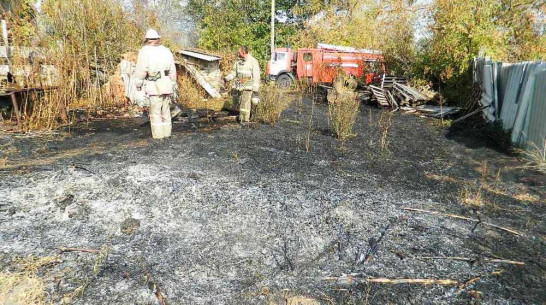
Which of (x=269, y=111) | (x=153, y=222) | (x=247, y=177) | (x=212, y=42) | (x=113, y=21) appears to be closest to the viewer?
(x=153, y=222)

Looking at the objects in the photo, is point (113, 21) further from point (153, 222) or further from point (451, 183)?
point (451, 183)

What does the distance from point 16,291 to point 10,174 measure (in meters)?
2.27

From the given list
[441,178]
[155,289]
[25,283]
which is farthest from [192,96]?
→ [155,289]

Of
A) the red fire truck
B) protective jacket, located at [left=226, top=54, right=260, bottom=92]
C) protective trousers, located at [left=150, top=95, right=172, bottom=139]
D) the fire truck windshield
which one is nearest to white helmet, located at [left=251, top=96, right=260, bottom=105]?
protective jacket, located at [left=226, top=54, right=260, bottom=92]

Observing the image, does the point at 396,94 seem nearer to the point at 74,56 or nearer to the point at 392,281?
the point at 74,56

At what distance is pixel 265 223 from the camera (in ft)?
10.0

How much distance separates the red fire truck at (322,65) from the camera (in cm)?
1330

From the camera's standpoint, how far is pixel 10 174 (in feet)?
12.4

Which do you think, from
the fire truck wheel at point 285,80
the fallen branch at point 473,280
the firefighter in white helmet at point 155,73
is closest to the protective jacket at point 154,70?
→ the firefighter in white helmet at point 155,73

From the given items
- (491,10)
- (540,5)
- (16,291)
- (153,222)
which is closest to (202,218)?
(153,222)

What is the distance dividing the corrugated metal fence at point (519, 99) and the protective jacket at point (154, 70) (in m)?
5.70

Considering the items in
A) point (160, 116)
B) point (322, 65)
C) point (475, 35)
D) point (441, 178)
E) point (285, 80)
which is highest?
point (475, 35)

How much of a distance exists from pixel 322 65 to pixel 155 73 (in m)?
10.0

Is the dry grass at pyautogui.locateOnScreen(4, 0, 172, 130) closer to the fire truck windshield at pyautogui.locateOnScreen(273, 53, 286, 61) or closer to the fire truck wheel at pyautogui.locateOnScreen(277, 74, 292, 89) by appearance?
the fire truck windshield at pyautogui.locateOnScreen(273, 53, 286, 61)
